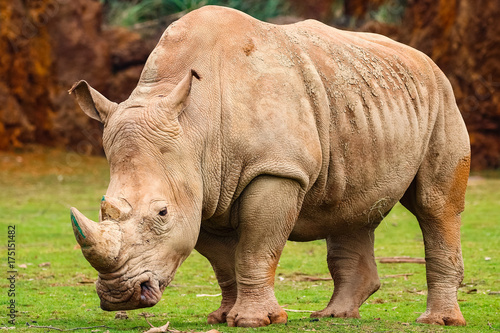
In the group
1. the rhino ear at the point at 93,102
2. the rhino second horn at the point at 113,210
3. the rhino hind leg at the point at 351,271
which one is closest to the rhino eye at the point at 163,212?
the rhino second horn at the point at 113,210

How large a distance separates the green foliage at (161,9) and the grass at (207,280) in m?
8.24

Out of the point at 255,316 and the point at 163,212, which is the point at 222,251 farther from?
the point at 163,212

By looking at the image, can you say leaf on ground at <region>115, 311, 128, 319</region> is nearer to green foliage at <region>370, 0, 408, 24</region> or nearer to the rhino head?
the rhino head

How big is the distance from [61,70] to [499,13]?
9686mm

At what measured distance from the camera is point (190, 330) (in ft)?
19.2

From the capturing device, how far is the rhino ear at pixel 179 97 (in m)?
5.60

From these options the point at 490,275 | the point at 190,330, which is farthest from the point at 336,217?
the point at 490,275

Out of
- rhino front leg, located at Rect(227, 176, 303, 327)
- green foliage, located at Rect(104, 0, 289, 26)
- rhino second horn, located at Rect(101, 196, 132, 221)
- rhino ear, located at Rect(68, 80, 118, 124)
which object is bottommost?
green foliage, located at Rect(104, 0, 289, 26)

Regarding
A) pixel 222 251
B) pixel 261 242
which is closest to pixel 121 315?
pixel 222 251

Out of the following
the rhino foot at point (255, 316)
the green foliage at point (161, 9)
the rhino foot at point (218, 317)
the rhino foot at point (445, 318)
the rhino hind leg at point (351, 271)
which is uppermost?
the rhino foot at point (255, 316)

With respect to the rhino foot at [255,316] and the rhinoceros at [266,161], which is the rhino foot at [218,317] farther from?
the rhino foot at [255,316]

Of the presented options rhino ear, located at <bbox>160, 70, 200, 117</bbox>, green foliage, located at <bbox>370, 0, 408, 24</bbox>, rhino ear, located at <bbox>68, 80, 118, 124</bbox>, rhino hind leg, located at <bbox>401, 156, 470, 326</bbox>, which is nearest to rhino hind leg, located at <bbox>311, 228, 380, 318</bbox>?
rhino hind leg, located at <bbox>401, 156, 470, 326</bbox>

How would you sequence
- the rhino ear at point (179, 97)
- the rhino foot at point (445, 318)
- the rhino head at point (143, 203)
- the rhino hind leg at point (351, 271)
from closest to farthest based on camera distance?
the rhino head at point (143, 203), the rhino ear at point (179, 97), the rhino foot at point (445, 318), the rhino hind leg at point (351, 271)

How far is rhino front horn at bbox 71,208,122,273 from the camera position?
16.4 feet
